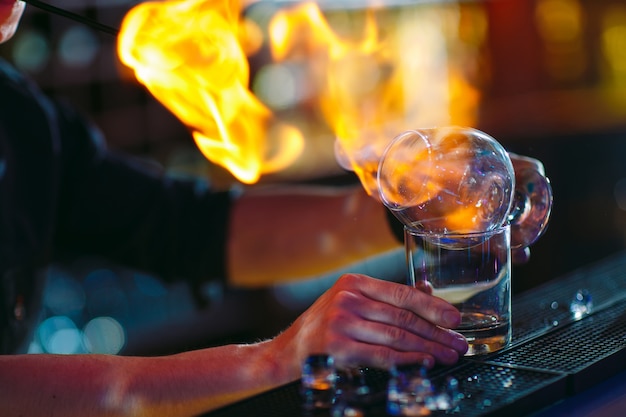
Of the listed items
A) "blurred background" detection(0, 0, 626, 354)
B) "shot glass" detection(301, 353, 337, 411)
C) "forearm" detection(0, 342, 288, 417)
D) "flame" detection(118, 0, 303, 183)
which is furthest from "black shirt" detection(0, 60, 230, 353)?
"shot glass" detection(301, 353, 337, 411)

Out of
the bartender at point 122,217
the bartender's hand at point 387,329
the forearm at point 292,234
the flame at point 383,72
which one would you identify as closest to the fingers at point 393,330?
the bartender's hand at point 387,329

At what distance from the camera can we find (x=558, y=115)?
5.25 metres

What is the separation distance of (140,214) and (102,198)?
0.33ft

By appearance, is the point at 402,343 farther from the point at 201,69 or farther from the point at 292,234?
the point at 292,234

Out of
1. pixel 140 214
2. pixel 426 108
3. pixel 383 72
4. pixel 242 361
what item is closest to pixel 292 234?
pixel 140 214

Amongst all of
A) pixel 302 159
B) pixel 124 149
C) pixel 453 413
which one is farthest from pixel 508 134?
pixel 453 413

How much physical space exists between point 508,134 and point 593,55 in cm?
158

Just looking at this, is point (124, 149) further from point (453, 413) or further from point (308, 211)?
point (453, 413)

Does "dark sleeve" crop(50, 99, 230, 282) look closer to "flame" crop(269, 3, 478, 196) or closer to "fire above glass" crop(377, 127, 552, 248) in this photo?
"flame" crop(269, 3, 478, 196)

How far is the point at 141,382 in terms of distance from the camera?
3.65 ft

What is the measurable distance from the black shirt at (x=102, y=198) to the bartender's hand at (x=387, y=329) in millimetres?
1066

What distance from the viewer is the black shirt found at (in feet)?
6.57

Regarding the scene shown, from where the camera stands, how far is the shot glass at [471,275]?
42.3 inches

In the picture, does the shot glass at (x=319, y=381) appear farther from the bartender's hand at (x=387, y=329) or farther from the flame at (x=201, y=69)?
the flame at (x=201, y=69)
